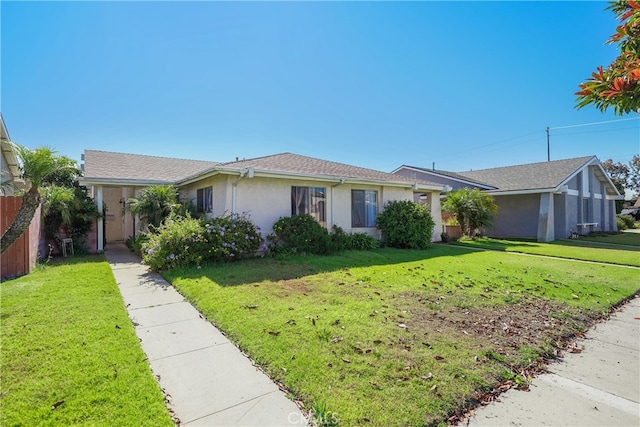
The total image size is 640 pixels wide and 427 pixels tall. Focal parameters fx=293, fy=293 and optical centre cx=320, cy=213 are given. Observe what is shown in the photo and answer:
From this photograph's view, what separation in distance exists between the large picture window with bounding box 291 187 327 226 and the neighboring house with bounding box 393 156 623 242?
31.2ft

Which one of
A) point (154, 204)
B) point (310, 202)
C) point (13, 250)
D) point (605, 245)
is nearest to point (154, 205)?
point (154, 204)

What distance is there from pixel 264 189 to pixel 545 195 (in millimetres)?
16599

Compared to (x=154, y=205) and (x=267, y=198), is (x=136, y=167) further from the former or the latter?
(x=267, y=198)

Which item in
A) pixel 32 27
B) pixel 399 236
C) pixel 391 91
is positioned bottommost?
pixel 399 236

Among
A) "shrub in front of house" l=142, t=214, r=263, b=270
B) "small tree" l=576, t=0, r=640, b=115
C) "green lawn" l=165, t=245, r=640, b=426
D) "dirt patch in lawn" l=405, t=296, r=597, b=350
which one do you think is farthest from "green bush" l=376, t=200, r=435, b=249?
"small tree" l=576, t=0, r=640, b=115

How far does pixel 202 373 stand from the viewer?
10.2ft

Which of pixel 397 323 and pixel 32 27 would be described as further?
pixel 32 27

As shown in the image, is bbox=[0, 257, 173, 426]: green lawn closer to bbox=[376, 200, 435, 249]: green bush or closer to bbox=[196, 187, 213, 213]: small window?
bbox=[196, 187, 213, 213]: small window

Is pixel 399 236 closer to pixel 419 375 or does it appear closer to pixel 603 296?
pixel 603 296

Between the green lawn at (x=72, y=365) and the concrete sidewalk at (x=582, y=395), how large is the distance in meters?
2.98

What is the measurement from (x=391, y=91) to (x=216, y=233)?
36.2 ft

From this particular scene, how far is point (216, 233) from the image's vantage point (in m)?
8.32

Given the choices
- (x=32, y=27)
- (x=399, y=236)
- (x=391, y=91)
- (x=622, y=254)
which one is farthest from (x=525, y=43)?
(x=32, y=27)

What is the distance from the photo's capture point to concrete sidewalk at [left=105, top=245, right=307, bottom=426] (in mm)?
2465
